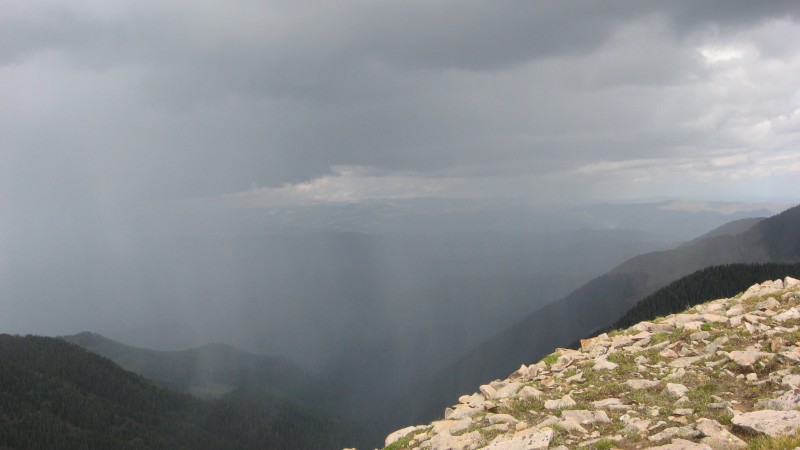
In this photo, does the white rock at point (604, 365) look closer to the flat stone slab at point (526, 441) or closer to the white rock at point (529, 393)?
the white rock at point (529, 393)

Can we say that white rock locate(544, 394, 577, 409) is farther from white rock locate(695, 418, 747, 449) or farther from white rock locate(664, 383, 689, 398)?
white rock locate(695, 418, 747, 449)

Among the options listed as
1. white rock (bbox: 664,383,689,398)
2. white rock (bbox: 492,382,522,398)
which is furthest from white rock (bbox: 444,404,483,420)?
white rock (bbox: 664,383,689,398)

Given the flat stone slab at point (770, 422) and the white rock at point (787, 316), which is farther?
the white rock at point (787, 316)

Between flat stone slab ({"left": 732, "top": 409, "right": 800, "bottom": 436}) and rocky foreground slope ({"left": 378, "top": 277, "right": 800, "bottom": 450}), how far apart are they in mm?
21

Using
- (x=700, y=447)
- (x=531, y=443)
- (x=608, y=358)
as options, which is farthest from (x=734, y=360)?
(x=531, y=443)

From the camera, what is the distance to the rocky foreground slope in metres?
11.4

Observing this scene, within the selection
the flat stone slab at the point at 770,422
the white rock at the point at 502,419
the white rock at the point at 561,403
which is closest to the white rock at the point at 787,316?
the flat stone slab at the point at 770,422

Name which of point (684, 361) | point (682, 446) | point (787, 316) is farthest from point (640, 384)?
point (787, 316)

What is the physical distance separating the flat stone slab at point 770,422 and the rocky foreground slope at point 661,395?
Answer: 21 mm

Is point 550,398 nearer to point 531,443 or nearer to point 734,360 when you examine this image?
point 531,443

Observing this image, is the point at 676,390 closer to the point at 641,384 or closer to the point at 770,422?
the point at 641,384

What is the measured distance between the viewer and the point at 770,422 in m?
10.8

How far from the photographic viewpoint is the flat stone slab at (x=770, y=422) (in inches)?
408

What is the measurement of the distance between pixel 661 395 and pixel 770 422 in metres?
4.45
